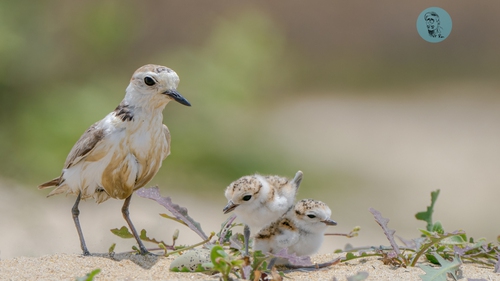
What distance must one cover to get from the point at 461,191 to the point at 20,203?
4294 millimetres

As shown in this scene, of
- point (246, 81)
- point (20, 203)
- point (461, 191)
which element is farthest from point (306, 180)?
point (20, 203)

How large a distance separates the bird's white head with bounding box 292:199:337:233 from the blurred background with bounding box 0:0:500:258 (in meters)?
1.66

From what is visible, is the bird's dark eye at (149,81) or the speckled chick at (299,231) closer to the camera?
the speckled chick at (299,231)

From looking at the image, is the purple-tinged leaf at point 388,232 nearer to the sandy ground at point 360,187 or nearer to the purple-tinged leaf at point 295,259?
the sandy ground at point 360,187

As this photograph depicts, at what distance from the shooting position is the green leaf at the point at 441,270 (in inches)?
76.6

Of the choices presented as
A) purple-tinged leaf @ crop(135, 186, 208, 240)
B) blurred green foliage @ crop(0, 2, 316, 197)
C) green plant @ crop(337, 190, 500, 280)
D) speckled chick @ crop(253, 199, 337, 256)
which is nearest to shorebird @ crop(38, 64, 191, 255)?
purple-tinged leaf @ crop(135, 186, 208, 240)

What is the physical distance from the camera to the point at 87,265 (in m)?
2.24

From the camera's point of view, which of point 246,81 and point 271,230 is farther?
Answer: point 246,81

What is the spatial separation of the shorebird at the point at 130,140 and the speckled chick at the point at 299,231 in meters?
0.52

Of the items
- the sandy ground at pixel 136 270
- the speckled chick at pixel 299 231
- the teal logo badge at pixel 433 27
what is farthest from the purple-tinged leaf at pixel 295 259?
the teal logo badge at pixel 433 27

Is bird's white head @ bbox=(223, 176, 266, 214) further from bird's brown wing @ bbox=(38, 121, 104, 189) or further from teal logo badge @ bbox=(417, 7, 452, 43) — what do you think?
teal logo badge @ bbox=(417, 7, 452, 43)

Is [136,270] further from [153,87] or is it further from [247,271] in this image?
[153,87]

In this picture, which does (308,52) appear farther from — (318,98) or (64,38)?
(64,38)

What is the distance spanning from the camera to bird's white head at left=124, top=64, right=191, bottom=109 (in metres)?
2.34
